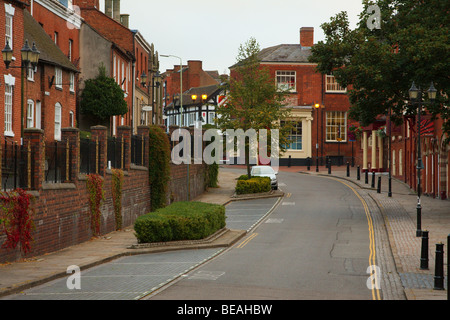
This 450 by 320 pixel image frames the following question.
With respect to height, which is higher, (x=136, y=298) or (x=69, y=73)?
(x=69, y=73)

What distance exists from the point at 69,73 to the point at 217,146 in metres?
11.8

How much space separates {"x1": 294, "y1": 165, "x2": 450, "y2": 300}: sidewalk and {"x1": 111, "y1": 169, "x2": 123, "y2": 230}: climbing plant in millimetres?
10518

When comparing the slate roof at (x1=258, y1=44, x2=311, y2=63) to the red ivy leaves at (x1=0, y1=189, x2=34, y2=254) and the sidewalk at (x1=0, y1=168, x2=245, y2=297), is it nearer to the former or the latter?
the sidewalk at (x1=0, y1=168, x2=245, y2=297)

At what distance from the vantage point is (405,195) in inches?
1572

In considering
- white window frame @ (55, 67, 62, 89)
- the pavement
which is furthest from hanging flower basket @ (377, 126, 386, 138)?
white window frame @ (55, 67, 62, 89)

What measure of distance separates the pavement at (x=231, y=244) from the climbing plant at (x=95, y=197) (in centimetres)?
54

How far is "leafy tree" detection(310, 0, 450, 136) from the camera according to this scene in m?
26.9

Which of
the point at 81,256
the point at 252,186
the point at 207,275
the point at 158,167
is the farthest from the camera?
the point at 252,186

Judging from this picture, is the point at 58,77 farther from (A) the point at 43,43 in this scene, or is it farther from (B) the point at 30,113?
(B) the point at 30,113

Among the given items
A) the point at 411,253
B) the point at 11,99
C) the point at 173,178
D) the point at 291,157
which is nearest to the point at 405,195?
the point at 173,178

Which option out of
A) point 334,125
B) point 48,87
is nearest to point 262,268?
point 48,87

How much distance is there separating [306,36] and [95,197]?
52.1 metres

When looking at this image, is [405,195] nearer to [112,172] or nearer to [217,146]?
[217,146]

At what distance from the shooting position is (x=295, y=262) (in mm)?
18297
